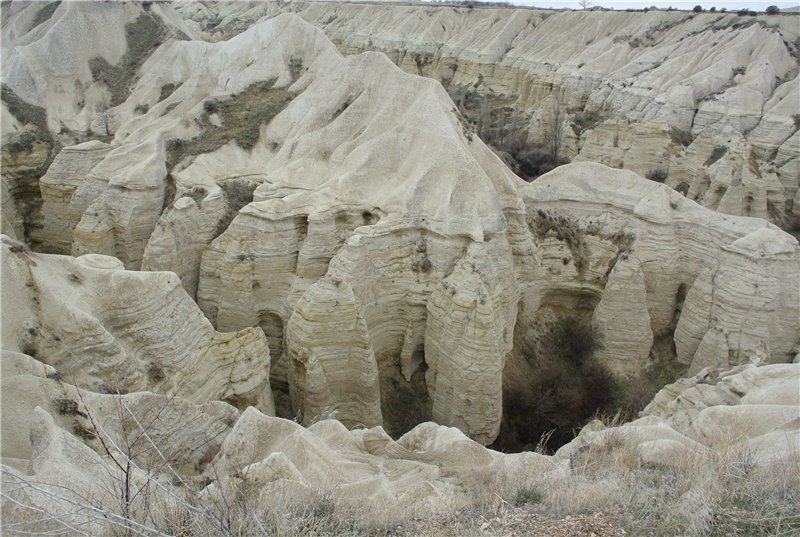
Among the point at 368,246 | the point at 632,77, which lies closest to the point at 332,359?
the point at 368,246

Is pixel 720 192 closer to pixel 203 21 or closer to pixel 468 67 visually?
pixel 468 67

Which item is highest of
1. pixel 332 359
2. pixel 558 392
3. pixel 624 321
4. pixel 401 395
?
pixel 332 359

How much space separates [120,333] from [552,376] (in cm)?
1353

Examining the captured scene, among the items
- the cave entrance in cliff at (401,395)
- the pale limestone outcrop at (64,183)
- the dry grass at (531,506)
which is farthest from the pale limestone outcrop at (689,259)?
the pale limestone outcrop at (64,183)

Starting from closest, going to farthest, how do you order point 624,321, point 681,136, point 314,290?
point 314,290
point 624,321
point 681,136

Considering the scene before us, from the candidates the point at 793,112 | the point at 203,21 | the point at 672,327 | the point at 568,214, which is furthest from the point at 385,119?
the point at 203,21

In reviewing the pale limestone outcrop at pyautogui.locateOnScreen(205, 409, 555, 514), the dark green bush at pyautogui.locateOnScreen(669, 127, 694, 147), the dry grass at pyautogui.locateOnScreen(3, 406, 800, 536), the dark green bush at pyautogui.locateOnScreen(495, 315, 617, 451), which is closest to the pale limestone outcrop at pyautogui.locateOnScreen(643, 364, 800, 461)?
the dry grass at pyautogui.locateOnScreen(3, 406, 800, 536)

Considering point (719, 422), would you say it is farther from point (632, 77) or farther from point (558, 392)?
point (632, 77)

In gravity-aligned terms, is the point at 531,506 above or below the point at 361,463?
above

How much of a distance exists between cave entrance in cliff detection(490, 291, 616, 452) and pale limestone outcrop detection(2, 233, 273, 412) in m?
8.19

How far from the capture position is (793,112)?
111 feet

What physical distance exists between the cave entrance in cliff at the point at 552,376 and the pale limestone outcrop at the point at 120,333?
8188mm

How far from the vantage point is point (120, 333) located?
12.3 meters

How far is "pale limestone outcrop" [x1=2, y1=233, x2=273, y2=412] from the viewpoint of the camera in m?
10.9
